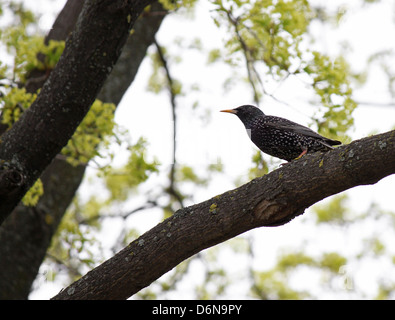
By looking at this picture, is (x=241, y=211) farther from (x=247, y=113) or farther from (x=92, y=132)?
(x=247, y=113)

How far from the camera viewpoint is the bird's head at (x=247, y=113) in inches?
232

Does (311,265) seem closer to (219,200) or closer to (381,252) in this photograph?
(381,252)

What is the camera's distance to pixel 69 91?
4.10m

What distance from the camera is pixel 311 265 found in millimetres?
11328

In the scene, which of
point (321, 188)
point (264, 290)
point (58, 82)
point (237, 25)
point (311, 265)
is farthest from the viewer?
point (311, 265)

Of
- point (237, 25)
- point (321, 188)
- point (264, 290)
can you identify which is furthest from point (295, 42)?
A: point (264, 290)

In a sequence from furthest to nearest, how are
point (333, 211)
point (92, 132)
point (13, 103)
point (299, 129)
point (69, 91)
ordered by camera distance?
point (333, 211) → point (92, 132) → point (299, 129) → point (13, 103) → point (69, 91)

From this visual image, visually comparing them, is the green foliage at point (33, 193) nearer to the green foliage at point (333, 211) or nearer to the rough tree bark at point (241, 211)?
the rough tree bark at point (241, 211)

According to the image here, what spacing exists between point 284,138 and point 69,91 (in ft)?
6.53

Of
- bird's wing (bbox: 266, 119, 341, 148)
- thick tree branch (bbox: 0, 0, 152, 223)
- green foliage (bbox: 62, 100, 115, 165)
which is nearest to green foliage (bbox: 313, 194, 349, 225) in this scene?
bird's wing (bbox: 266, 119, 341, 148)

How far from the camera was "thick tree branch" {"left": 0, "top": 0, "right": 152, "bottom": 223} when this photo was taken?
4.03 m

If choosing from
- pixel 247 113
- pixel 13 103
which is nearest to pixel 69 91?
pixel 13 103

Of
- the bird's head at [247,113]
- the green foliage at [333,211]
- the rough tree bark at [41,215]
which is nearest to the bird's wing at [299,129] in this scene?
the bird's head at [247,113]

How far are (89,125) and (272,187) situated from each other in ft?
8.26
